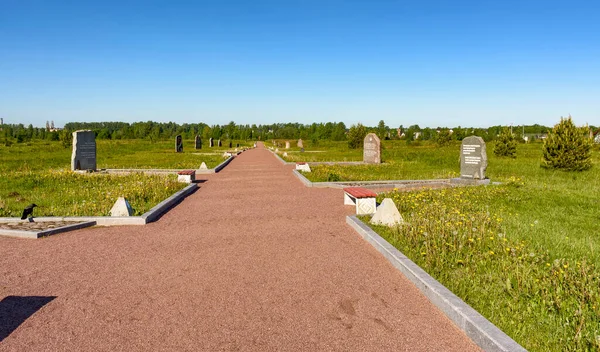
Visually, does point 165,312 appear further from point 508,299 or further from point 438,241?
point 438,241

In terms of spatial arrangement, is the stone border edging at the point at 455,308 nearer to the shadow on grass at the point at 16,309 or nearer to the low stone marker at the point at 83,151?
the shadow on grass at the point at 16,309

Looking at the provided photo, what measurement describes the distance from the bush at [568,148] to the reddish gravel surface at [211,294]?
64.3 ft

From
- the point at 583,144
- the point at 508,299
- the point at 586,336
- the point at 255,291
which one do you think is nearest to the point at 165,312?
the point at 255,291

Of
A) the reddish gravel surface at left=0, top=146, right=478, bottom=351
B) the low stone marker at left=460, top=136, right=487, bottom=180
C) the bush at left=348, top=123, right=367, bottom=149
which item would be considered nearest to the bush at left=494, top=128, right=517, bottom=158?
the bush at left=348, top=123, right=367, bottom=149

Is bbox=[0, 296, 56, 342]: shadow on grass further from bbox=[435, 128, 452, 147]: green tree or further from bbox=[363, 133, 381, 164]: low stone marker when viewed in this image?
bbox=[435, 128, 452, 147]: green tree

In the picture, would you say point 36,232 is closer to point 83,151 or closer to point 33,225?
point 33,225

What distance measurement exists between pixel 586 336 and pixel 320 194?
30.8ft

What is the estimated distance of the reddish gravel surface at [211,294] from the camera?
3.69 m

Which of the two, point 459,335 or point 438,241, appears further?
point 438,241

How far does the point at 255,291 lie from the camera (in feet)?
15.8

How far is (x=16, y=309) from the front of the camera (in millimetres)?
4289

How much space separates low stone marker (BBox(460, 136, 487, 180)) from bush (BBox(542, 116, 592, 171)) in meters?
9.81

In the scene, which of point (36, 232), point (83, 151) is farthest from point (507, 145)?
point (36, 232)

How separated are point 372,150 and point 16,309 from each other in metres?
22.4
